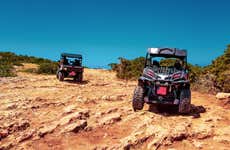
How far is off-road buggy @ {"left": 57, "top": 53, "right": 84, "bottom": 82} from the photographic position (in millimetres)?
19594

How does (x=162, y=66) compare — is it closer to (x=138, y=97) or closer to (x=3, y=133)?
(x=138, y=97)

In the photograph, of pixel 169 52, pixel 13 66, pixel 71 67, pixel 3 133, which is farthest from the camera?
pixel 13 66

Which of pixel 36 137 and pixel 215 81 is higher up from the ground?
pixel 215 81

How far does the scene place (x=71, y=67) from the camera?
1975 centimetres

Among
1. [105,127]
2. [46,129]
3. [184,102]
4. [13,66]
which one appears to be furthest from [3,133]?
[13,66]

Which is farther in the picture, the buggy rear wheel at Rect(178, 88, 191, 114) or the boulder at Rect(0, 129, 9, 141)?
the buggy rear wheel at Rect(178, 88, 191, 114)

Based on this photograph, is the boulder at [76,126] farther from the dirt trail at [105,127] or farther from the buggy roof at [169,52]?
the buggy roof at [169,52]

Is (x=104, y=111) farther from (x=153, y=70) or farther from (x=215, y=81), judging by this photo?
(x=215, y=81)

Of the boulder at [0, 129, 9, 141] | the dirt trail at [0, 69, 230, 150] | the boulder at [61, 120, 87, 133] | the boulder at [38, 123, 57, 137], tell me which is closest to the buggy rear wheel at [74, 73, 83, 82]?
the dirt trail at [0, 69, 230, 150]

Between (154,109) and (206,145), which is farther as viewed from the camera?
(154,109)

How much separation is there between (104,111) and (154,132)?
2215mm

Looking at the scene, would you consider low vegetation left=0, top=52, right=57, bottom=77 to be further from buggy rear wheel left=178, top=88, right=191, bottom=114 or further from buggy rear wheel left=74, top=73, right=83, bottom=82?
buggy rear wheel left=178, top=88, right=191, bottom=114

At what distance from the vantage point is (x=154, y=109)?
397 inches

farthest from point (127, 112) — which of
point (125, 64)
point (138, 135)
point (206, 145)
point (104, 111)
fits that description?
point (125, 64)
